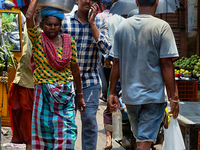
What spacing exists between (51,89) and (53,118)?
294mm

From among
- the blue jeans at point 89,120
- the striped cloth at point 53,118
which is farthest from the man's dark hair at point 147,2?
the blue jeans at point 89,120

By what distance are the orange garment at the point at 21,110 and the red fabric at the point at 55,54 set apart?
1245 millimetres

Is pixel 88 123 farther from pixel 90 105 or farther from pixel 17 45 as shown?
pixel 17 45

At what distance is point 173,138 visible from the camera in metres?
3.57

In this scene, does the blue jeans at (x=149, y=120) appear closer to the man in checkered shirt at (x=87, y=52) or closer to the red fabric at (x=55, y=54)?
the red fabric at (x=55, y=54)

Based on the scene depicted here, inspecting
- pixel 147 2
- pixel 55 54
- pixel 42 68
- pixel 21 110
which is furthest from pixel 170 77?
pixel 21 110

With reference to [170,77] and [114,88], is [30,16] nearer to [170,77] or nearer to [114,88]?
[114,88]

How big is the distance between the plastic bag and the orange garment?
2005 mm

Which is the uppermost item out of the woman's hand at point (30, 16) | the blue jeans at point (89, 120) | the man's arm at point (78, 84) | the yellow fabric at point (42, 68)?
the woman's hand at point (30, 16)

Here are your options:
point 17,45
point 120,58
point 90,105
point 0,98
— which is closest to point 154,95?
point 120,58

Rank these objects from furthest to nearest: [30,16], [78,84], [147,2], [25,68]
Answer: [25,68], [78,84], [30,16], [147,2]

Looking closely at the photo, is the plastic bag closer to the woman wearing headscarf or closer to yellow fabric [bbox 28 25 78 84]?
the woman wearing headscarf

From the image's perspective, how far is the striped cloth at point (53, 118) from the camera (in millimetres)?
3760

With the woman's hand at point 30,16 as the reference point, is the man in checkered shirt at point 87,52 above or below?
below
